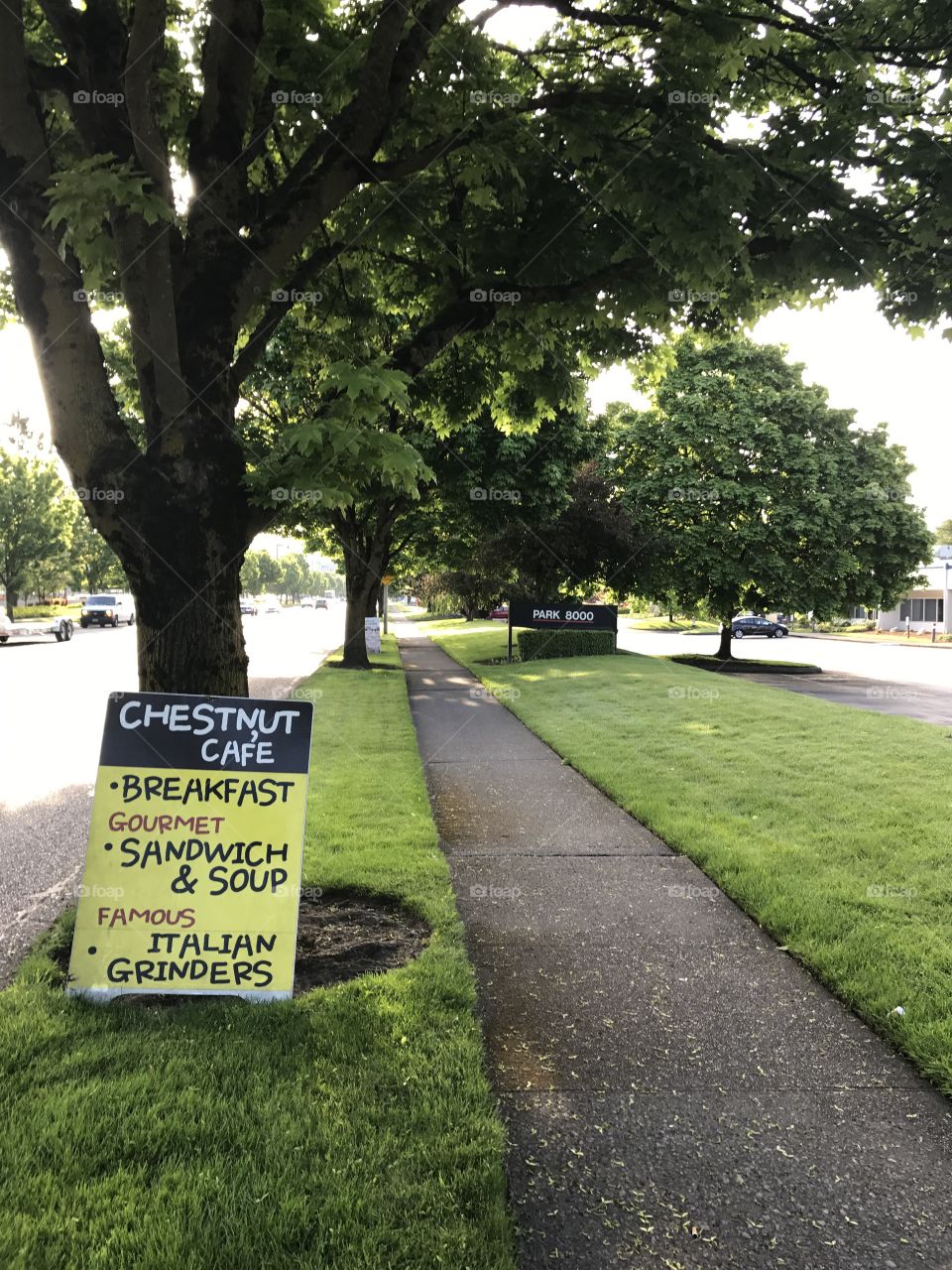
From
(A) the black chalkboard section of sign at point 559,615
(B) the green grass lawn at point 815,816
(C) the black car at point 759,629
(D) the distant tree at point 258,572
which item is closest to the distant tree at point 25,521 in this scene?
(A) the black chalkboard section of sign at point 559,615

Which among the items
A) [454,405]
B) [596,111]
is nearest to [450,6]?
[596,111]

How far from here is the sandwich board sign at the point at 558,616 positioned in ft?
74.5

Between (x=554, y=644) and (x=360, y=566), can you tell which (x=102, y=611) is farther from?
(x=554, y=644)

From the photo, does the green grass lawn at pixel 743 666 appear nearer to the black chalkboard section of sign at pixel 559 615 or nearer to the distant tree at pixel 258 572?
the black chalkboard section of sign at pixel 559 615

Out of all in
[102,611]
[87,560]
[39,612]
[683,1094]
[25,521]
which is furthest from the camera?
[87,560]

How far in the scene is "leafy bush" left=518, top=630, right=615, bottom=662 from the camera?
23.2 metres

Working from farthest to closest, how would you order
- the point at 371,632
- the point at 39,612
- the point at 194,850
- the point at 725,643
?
1. the point at 39,612
2. the point at 725,643
3. the point at 371,632
4. the point at 194,850

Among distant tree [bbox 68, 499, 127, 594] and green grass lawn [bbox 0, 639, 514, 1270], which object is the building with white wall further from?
green grass lawn [bbox 0, 639, 514, 1270]

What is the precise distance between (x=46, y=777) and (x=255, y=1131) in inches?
254

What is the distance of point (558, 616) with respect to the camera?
2320cm

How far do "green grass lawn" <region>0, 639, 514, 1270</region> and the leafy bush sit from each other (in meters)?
19.3

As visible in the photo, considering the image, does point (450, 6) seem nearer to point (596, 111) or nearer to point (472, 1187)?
point (596, 111)

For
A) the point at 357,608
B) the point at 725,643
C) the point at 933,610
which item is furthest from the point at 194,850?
the point at 933,610

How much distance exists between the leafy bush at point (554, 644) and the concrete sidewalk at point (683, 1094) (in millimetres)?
17854
